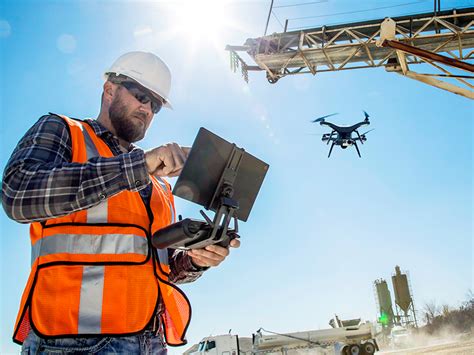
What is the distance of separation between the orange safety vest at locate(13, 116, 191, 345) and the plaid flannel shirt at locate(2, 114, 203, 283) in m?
0.16

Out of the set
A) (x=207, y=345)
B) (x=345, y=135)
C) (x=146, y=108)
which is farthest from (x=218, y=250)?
(x=207, y=345)

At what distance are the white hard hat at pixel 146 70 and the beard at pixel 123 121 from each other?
190 millimetres

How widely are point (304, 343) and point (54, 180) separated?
58.0 ft

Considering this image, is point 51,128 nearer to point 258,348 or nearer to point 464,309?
point 258,348

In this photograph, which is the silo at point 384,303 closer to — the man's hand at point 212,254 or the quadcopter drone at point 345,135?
the quadcopter drone at point 345,135

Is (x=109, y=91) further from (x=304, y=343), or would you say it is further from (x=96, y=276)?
(x=304, y=343)

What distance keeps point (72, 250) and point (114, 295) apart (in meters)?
0.25

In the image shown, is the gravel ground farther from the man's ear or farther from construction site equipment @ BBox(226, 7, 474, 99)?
the man's ear

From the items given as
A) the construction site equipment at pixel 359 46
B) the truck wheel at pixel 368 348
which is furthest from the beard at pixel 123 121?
the truck wheel at pixel 368 348

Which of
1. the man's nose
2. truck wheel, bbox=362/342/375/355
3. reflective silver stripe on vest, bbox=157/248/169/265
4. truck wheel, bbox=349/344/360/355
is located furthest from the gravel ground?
the man's nose

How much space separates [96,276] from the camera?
171cm

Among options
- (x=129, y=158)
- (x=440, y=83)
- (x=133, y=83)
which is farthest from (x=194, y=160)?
(x=440, y=83)

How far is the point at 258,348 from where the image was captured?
56.6 ft

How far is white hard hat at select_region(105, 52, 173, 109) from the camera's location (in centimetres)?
245
